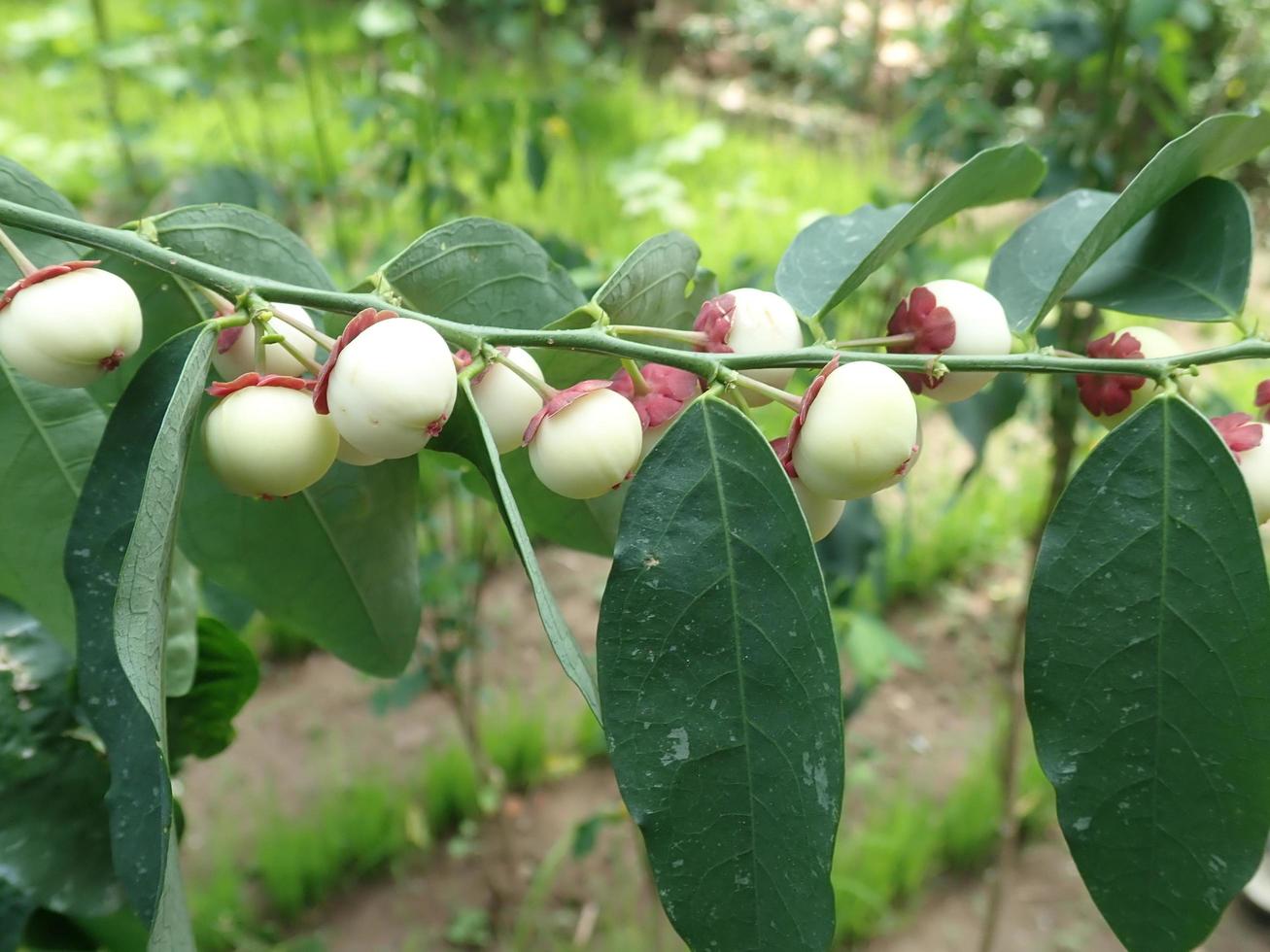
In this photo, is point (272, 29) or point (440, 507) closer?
point (272, 29)

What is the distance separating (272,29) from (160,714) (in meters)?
1.57

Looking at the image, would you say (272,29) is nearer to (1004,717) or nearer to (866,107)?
(1004,717)

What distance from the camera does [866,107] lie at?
320cm

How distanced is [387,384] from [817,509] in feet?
0.51

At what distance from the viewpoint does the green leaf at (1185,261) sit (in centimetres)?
43

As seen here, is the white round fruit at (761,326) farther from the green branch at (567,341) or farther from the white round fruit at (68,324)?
the white round fruit at (68,324)

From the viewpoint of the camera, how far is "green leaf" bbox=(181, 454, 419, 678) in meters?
0.44

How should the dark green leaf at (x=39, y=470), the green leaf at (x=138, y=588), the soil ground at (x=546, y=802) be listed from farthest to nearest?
the soil ground at (x=546, y=802)
the dark green leaf at (x=39, y=470)
the green leaf at (x=138, y=588)

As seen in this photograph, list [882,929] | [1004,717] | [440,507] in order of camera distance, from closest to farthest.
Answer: [882,929]
[1004,717]
[440,507]

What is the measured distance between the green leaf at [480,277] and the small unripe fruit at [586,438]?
8cm

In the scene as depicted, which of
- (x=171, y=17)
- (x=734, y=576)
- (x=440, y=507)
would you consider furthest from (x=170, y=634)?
(x=171, y=17)

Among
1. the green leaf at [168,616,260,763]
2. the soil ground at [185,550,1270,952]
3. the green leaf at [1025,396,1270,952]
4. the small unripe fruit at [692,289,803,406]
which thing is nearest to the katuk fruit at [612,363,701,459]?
the small unripe fruit at [692,289,803,406]

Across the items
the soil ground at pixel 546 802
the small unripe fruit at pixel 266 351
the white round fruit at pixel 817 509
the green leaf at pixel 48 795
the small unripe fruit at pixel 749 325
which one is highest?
the small unripe fruit at pixel 749 325

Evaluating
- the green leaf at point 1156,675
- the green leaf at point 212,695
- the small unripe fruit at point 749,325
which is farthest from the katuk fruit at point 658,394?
the green leaf at point 212,695
